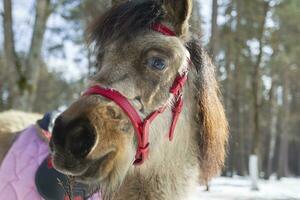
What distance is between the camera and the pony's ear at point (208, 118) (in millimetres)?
3021

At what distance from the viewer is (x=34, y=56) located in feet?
35.1

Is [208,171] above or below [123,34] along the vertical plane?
below

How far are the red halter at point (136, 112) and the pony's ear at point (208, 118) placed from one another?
0.73 feet

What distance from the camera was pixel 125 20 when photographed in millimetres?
2719

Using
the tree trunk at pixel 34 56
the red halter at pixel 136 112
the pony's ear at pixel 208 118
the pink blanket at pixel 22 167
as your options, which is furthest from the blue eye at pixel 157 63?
the tree trunk at pixel 34 56

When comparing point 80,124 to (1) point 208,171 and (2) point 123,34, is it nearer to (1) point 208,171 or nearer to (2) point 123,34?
(2) point 123,34

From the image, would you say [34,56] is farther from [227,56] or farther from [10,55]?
[227,56]

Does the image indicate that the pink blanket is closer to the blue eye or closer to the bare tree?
the blue eye

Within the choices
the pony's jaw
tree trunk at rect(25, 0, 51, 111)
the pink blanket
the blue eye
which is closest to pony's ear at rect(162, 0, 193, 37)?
the blue eye

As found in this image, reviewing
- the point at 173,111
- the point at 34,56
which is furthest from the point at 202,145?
the point at 34,56

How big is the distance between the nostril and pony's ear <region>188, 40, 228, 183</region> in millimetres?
1020

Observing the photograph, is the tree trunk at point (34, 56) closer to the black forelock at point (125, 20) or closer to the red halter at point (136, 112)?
the black forelock at point (125, 20)

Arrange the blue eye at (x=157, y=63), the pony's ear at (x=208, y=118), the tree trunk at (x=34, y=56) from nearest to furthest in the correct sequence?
the blue eye at (x=157, y=63) < the pony's ear at (x=208, y=118) < the tree trunk at (x=34, y=56)

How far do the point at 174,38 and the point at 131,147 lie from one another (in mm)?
711
